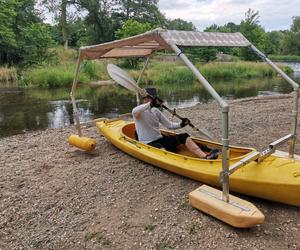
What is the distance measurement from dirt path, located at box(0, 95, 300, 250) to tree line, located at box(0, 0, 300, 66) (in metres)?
24.1

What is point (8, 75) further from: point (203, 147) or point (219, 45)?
point (219, 45)

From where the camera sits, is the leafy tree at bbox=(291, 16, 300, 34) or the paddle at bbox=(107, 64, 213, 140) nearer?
the paddle at bbox=(107, 64, 213, 140)

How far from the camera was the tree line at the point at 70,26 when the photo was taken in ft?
92.2

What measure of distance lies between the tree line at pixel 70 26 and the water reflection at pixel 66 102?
8915 millimetres

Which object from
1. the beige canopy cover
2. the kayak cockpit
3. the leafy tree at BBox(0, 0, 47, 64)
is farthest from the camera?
the leafy tree at BBox(0, 0, 47, 64)

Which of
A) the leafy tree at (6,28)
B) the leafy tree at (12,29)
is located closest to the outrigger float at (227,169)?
the leafy tree at (6,28)

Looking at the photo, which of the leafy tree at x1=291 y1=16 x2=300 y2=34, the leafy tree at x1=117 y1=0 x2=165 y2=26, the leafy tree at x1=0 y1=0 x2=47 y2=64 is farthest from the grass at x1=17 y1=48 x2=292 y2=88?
the leafy tree at x1=291 y1=16 x2=300 y2=34

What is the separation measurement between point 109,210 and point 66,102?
11912 millimetres

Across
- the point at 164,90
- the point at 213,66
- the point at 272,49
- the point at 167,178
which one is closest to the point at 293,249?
the point at 167,178

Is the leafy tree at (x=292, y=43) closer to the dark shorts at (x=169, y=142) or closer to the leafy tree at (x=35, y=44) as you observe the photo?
the leafy tree at (x=35, y=44)

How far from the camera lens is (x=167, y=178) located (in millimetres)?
4938

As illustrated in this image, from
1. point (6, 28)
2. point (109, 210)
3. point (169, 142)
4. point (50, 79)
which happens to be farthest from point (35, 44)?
Answer: point (109, 210)

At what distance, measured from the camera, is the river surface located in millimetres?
11508

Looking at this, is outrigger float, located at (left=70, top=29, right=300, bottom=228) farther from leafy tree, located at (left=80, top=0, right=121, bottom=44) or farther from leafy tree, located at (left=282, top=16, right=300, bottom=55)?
Result: leafy tree, located at (left=282, top=16, right=300, bottom=55)
